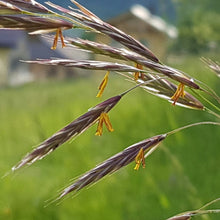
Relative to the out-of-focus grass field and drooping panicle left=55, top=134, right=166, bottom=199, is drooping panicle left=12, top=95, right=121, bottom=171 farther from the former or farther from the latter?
the out-of-focus grass field

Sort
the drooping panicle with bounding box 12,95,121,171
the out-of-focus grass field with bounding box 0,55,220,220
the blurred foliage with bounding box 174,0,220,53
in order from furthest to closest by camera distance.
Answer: the blurred foliage with bounding box 174,0,220,53 → the out-of-focus grass field with bounding box 0,55,220,220 → the drooping panicle with bounding box 12,95,121,171

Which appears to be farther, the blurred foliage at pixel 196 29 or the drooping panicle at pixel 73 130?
the blurred foliage at pixel 196 29

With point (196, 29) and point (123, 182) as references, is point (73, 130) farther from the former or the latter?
point (196, 29)

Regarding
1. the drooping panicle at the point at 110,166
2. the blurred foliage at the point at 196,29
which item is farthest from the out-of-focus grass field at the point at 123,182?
the blurred foliage at the point at 196,29

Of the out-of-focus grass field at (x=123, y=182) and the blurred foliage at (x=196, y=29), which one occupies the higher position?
the out-of-focus grass field at (x=123, y=182)

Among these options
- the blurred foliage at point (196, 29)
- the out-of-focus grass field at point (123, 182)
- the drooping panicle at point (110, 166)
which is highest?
the drooping panicle at point (110, 166)

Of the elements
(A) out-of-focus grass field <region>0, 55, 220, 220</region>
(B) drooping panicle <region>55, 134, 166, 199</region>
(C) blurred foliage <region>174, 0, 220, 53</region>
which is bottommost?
(C) blurred foliage <region>174, 0, 220, 53</region>

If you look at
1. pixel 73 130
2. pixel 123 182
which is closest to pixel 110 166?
pixel 73 130

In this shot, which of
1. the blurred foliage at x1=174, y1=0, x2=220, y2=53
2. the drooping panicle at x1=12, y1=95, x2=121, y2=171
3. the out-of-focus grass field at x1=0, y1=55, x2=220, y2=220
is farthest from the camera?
the blurred foliage at x1=174, y1=0, x2=220, y2=53

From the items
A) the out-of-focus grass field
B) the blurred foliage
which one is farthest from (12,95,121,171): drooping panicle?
the blurred foliage

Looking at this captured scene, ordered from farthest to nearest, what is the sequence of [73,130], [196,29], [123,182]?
[196,29] < [123,182] < [73,130]

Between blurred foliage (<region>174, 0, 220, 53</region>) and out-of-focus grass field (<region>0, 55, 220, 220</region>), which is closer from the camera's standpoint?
out-of-focus grass field (<region>0, 55, 220, 220</region>)

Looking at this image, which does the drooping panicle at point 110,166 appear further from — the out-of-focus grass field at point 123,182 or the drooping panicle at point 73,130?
the out-of-focus grass field at point 123,182

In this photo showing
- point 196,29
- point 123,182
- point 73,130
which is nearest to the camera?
point 73,130
